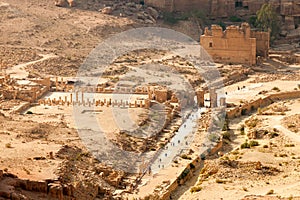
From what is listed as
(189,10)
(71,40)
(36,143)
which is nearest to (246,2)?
(189,10)

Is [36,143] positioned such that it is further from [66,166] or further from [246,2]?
[246,2]

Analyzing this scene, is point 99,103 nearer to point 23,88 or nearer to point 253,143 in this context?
point 23,88

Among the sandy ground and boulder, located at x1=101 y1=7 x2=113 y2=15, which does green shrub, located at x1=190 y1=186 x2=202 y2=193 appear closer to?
the sandy ground

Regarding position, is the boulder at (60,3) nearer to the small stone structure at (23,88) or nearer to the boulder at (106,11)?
the boulder at (106,11)

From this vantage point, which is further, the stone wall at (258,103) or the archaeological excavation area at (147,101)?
the stone wall at (258,103)

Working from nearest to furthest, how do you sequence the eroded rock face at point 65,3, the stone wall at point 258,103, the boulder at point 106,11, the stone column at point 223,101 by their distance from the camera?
1. the stone wall at point 258,103
2. the stone column at point 223,101
3. the eroded rock face at point 65,3
4. the boulder at point 106,11

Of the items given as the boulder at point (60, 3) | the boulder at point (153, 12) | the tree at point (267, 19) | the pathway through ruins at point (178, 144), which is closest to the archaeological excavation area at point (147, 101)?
the pathway through ruins at point (178, 144)

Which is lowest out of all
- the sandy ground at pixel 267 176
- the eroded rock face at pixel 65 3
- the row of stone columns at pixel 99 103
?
the sandy ground at pixel 267 176
